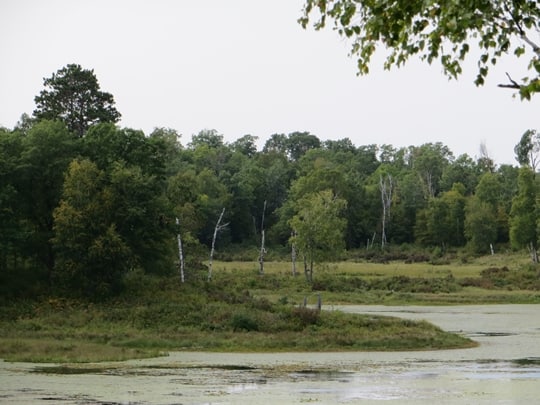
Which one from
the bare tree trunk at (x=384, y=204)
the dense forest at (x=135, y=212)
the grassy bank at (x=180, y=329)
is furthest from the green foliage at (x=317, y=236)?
the bare tree trunk at (x=384, y=204)

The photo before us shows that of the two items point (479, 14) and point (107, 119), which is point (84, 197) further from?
point (479, 14)

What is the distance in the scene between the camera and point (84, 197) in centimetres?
5219

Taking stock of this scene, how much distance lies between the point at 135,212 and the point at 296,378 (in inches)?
1085

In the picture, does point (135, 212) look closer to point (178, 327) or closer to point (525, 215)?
point (178, 327)

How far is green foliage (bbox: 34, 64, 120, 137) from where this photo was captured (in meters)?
75.4

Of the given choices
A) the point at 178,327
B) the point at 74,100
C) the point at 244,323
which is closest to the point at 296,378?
the point at 244,323

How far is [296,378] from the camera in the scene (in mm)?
27766

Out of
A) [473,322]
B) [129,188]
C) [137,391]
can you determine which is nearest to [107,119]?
[129,188]

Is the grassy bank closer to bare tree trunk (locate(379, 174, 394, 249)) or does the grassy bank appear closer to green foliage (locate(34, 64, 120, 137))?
green foliage (locate(34, 64, 120, 137))

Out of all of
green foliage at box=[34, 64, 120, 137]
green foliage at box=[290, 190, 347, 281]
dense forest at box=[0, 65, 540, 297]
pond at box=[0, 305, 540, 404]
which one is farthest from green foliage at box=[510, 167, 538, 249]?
pond at box=[0, 305, 540, 404]

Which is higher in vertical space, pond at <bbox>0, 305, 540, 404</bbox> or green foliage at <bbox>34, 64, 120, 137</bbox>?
green foliage at <bbox>34, 64, 120, 137</bbox>

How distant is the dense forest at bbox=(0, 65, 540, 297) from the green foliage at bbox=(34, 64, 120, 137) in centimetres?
10

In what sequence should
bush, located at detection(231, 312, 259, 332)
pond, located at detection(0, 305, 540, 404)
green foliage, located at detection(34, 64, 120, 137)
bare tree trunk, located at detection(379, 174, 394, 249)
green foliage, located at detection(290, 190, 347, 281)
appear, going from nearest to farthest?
pond, located at detection(0, 305, 540, 404), bush, located at detection(231, 312, 259, 332), green foliage, located at detection(34, 64, 120, 137), green foliage, located at detection(290, 190, 347, 281), bare tree trunk, located at detection(379, 174, 394, 249)

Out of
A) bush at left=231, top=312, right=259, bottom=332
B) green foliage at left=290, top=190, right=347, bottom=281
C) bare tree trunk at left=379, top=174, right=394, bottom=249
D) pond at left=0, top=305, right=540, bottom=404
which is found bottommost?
pond at left=0, top=305, right=540, bottom=404
